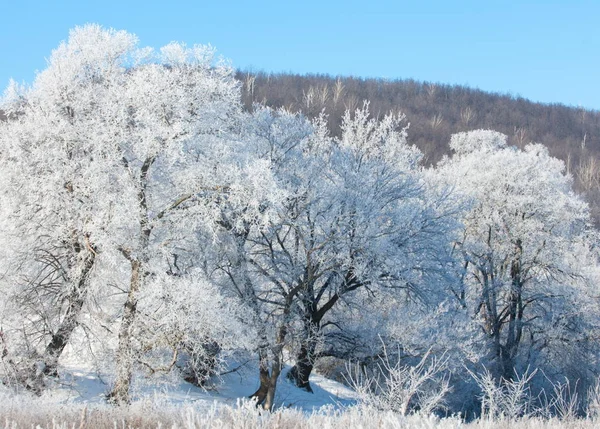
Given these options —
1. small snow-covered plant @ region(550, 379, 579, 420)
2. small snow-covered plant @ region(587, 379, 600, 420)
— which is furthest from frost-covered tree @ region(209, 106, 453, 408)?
small snow-covered plant @ region(587, 379, 600, 420)

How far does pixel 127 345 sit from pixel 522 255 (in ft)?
51.8

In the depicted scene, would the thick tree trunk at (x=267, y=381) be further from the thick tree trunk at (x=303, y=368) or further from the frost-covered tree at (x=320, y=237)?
the thick tree trunk at (x=303, y=368)

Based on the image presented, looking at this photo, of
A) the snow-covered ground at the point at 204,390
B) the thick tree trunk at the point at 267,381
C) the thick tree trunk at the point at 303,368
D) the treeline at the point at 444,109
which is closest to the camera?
the snow-covered ground at the point at 204,390

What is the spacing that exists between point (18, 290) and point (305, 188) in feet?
24.7

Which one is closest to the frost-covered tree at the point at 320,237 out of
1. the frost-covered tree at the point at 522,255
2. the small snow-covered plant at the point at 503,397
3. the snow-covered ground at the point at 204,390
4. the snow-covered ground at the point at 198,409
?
the snow-covered ground at the point at 204,390

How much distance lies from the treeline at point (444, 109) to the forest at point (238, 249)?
57447 mm

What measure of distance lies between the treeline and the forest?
57447 mm

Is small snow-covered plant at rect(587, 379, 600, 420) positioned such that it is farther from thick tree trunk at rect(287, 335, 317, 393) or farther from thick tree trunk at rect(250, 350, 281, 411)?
thick tree trunk at rect(287, 335, 317, 393)

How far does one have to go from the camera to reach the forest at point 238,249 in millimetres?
13148

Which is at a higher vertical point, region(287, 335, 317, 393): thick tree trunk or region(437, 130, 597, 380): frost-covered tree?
region(437, 130, 597, 380): frost-covered tree

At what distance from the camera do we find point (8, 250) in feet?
44.0

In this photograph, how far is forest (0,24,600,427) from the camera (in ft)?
43.1

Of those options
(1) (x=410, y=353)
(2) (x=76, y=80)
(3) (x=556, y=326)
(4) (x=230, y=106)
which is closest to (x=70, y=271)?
(2) (x=76, y=80)

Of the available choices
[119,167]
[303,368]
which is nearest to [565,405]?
[303,368]
